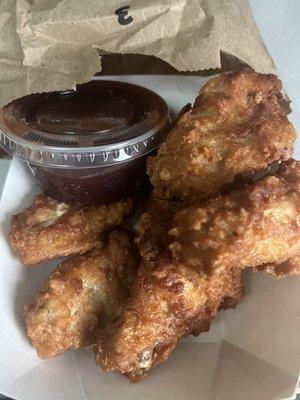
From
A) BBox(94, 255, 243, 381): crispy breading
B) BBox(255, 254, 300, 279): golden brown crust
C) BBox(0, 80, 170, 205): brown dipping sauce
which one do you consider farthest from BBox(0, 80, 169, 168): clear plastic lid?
BBox(255, 254, 300, 279): golden brown crust

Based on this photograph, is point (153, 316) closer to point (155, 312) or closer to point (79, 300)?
point (155, 312)

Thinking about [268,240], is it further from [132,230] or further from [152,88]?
[152,88]

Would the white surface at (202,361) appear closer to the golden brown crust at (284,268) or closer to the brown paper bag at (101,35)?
the golden brown crust at (284,268)

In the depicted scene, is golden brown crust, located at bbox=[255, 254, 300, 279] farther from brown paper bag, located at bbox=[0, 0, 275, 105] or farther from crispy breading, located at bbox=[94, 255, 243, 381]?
brown paper bag, located at bbox=[0, 0, 275, 105]

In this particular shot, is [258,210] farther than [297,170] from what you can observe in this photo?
No

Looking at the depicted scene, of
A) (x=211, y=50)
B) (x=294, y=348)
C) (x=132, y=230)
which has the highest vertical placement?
(x=211, y=50)

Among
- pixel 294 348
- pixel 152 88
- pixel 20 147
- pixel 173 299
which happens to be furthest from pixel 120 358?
pixel 152 88

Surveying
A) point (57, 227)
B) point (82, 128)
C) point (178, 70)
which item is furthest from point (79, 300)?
point (178, 70)
